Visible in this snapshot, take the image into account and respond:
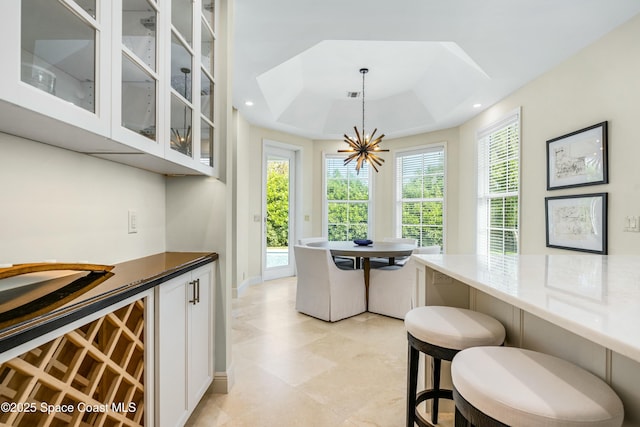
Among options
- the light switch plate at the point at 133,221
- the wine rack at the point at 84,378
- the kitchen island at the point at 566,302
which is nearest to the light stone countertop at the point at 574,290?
the kitchen island at the point at 566,302

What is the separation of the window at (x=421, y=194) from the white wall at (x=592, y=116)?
1569mm

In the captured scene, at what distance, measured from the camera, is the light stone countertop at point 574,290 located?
0.64 metres

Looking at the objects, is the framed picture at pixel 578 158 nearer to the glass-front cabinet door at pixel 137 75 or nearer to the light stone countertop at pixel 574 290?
the light stone countertop at pixel 574 290

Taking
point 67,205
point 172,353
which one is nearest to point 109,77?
point 67,205

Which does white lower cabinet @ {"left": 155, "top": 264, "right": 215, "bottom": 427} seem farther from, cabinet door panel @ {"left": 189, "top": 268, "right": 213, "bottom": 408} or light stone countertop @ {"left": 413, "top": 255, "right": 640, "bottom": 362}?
light stone countertop @ {"left": 413, "top": 255, "right": 640, "bottom": 362}

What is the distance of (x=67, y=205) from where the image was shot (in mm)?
1365

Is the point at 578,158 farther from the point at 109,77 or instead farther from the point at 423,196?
the point at 109,77

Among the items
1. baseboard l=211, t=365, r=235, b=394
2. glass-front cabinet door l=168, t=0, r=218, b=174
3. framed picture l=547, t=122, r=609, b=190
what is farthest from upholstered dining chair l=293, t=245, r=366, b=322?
framed picture l=547, t=122, r=609, b=190

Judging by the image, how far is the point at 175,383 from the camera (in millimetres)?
1493

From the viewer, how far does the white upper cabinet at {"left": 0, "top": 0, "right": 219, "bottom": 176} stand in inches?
32.0

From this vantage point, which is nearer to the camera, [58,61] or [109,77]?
[58,61]

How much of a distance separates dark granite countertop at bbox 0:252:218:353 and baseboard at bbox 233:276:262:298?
9.37 ft

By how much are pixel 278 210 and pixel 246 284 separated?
1.44 meters

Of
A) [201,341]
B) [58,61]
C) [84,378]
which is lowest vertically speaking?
[201,341]
